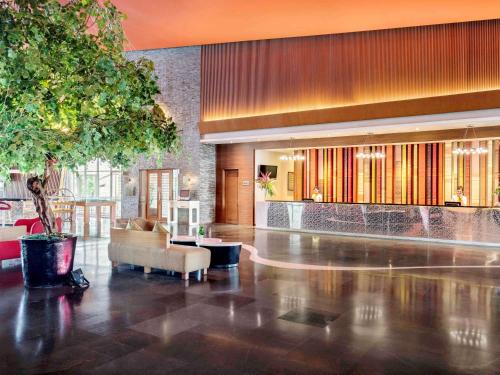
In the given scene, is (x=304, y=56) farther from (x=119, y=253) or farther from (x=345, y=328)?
(x=345, y=328)

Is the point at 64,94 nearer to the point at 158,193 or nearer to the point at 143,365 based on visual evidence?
the point at 143,365

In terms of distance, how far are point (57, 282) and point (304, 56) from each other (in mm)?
9888

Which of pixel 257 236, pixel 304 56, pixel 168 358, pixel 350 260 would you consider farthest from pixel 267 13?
pixel 168 358

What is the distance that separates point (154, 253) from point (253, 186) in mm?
8684

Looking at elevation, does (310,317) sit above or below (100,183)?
below

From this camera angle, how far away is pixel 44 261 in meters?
5.04

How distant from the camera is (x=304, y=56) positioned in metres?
12.4

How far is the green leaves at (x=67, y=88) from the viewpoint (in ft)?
10.3

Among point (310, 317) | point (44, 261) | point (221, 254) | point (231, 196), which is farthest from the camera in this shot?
point (231, 196)

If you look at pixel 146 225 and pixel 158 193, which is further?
pixel 158 193

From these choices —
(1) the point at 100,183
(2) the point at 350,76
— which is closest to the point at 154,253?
(2) the point at 350,76

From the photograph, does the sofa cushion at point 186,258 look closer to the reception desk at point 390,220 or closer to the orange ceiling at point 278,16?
the reception desk at point 390,220

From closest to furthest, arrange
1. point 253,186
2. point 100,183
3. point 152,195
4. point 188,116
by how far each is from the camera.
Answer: point 253,186 < point 188,116 < point 152,195 < point 100,183

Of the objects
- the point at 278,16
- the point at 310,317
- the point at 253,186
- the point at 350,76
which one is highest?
the point at 278,16
